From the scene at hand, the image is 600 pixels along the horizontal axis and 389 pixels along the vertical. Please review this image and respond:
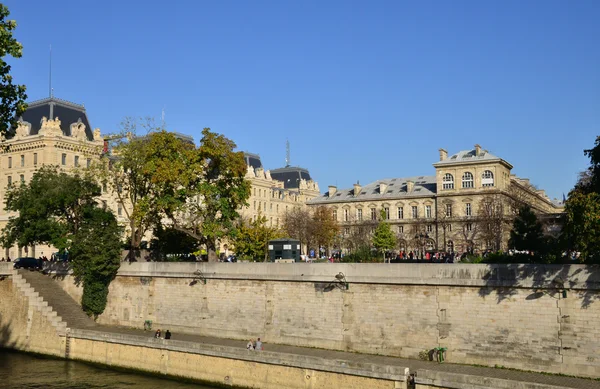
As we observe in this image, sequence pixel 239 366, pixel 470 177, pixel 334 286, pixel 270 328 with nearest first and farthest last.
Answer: pixel 239 366 < pixel 334 286 < pixel 270 328 < pixel 470 177

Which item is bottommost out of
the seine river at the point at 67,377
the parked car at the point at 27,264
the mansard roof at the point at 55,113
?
the seine river at the point at 67,377

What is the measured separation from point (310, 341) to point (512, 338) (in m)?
12.0

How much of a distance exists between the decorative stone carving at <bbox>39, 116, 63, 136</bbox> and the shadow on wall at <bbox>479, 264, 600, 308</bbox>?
62803 mm

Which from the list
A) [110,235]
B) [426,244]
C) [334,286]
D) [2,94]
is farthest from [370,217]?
[2,94]

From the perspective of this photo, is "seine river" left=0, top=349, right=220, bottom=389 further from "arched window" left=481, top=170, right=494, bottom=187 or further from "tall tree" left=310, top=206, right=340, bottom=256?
"arched window" left=481, top=170, right=494, bottom=187

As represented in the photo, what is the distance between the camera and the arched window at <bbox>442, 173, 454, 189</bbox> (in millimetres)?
92625

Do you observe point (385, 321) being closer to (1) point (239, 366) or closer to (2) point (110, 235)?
(1) point (239, 366)

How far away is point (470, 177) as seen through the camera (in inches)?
3556

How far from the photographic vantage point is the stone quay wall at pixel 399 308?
99.6ft

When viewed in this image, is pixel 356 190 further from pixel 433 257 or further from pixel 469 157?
pixel 433 257

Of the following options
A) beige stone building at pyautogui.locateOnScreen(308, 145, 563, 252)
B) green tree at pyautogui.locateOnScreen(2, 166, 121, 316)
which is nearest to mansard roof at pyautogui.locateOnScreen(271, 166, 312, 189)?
beige stone building at pyautogui.locateOnScreen(308, 145, 563, 252)

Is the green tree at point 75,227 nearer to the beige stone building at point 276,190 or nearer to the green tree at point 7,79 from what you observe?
the green tree at point 7,79

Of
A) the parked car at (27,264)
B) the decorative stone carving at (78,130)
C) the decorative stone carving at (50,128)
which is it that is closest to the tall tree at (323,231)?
the decorative stone carving at (78,130)

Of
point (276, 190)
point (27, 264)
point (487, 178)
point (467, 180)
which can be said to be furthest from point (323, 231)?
point (276, 190)
